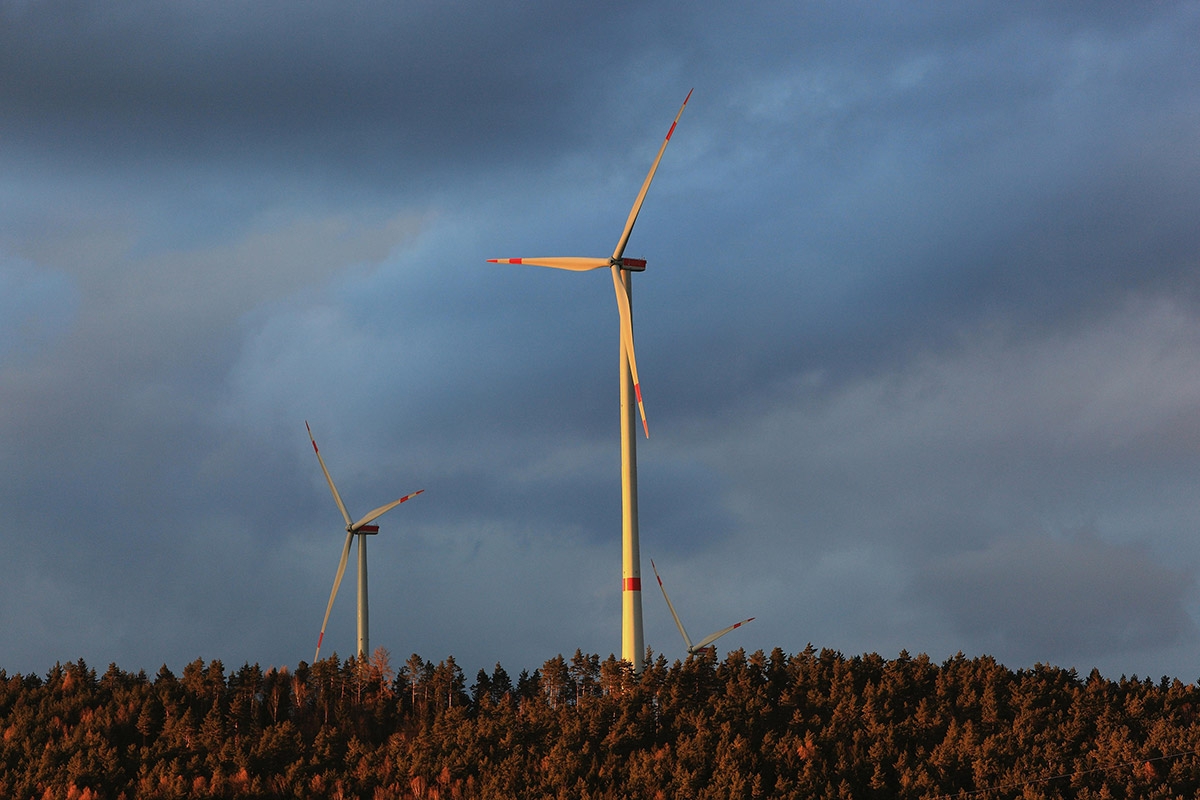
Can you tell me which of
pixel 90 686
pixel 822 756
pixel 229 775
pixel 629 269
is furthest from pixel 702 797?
pixel 90 686

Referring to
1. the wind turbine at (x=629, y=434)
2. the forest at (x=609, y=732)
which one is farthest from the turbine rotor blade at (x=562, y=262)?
the forest at (x=609, y=732)

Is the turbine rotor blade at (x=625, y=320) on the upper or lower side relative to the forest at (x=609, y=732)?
upper

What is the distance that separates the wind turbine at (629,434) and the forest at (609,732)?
4.22m

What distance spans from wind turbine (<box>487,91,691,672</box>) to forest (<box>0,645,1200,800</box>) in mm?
4219

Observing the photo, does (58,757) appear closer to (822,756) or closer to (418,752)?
(418,752)

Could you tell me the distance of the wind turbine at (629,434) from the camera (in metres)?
72.4

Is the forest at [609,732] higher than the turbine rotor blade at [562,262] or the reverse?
the reverse

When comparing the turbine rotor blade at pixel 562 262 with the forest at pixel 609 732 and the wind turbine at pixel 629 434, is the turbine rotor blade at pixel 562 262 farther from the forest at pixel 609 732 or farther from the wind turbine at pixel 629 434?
the forest at pixel 609 732

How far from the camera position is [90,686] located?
89375 mm

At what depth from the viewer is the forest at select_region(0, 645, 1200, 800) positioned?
2687 inches

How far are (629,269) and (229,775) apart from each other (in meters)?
36.4

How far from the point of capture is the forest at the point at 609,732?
2687 inches

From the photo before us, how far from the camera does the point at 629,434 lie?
→ 74375 millimetres

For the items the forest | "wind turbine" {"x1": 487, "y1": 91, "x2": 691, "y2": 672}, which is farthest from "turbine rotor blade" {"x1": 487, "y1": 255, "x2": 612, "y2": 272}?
the forest
